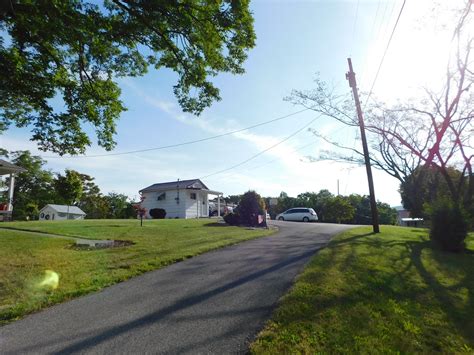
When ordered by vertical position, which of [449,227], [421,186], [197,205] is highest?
[421,186]

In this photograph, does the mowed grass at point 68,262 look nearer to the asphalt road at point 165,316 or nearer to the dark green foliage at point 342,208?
the asphalt road at point 165,316

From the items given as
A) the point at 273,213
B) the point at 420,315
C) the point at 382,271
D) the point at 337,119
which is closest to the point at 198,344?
the point at 420,315

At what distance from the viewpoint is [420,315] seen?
5.97 metres

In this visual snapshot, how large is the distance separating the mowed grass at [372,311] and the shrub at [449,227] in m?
4.76

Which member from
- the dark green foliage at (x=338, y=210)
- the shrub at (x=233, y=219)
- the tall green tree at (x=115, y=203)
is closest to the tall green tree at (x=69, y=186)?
the tall green tree at (x=115, y=203)

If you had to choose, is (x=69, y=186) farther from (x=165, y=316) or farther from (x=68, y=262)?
(x=165, y=316)

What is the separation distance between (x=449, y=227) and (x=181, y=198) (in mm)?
28608

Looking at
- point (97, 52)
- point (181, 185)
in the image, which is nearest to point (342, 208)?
point (181, 185)

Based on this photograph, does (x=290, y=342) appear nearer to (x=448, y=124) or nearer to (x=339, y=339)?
(x=339, y=339)

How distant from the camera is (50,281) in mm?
7539

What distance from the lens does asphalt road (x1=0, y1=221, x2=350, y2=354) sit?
4504mm

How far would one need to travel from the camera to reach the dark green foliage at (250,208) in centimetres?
2323

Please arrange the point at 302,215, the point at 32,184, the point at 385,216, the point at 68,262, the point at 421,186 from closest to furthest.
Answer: the point at 68,262, the point at 421,186, the point at 302,215, the point at 32,184, the point at 385,216

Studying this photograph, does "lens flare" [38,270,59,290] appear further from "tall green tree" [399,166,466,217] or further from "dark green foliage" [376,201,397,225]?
"dark green foliage" [376,201,397,225]
